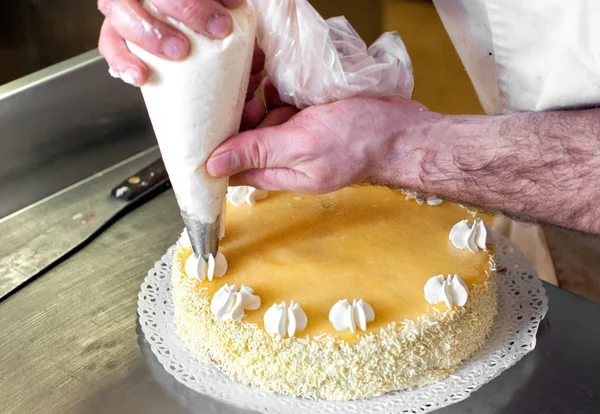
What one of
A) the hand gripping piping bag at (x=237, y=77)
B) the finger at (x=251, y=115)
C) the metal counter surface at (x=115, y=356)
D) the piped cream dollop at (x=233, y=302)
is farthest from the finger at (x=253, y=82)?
the metal counter surface at (x=115, y=356)

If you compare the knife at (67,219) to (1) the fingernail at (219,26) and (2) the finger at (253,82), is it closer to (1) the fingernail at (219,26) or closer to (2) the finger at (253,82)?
(2) the finger at (253,82)

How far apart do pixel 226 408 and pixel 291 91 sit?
0.50 m

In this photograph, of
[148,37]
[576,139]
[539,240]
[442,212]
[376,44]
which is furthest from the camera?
[539,240]

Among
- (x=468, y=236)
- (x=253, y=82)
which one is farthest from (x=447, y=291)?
(x=253, y=82)

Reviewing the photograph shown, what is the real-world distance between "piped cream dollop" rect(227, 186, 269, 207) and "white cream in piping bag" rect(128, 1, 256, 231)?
A: 0.26 metres

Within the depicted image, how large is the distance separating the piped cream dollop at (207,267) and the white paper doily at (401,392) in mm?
142

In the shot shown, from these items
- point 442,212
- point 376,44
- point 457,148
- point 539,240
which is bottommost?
point 539,240

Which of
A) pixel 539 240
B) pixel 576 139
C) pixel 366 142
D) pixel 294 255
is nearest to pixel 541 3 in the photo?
pixel 576 139

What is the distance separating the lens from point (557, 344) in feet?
4.23

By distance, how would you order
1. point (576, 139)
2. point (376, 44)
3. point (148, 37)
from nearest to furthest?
1. point (148, 37)
2. point (576, 139)
3. point (376, 44)

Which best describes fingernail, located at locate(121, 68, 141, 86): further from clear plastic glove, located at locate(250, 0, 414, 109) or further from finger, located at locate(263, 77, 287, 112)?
finger, located at locate(263, 77, 287, 112)

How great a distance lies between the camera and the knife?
1.49 m

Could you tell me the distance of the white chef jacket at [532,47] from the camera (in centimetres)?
112

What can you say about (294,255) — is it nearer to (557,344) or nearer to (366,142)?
(366,142)
